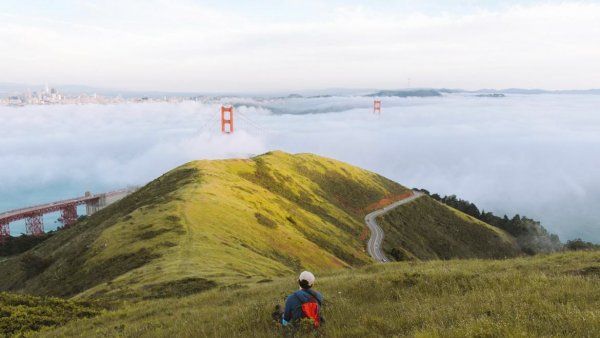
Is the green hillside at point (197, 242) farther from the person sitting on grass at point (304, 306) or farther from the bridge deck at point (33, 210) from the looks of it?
the bridge deck at point (33, 210)

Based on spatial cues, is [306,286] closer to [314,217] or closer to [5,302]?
[5,302]

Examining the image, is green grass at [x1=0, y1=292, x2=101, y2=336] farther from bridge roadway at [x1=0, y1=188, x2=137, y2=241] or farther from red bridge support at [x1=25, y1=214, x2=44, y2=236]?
red bridge support at [x1=25, y1=214, x2=44, y2=236]

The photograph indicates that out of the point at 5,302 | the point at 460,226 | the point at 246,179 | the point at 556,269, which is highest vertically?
the point at 556,269

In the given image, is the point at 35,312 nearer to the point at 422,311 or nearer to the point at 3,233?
the point at 422,311

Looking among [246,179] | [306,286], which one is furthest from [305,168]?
[306,286]

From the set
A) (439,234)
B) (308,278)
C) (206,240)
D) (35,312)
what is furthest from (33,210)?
(308,278)
